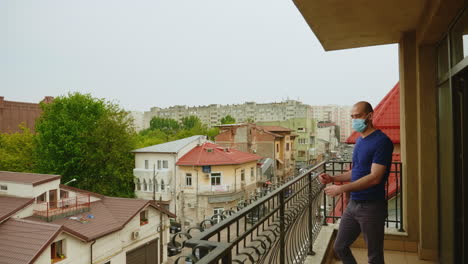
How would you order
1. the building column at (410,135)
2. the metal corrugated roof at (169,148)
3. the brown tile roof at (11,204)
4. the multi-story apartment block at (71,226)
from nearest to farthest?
the building column at (410,135) → the multi-story apartment block at (71,226) → the brown tile roof at (11,204) → the metal corrugated roof at (169,148)

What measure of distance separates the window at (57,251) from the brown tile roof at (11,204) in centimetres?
311

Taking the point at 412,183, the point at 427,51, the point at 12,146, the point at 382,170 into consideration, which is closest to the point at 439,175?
the point at 412,183

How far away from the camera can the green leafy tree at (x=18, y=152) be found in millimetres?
31094

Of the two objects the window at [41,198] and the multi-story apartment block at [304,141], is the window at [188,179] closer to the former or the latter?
the window at [41,198]

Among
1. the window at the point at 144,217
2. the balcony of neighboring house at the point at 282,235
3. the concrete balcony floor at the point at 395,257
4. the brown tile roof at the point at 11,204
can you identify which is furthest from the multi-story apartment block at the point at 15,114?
the concrete balcony floor at the point at 395,257

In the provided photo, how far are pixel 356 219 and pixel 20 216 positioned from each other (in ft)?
58.6

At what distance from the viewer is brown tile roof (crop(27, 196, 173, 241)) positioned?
48.3 ft

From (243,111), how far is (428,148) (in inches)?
3505

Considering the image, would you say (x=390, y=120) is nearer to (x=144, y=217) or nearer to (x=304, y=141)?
(x=144, y=217)

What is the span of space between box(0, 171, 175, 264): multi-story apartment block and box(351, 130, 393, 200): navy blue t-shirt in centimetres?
1284

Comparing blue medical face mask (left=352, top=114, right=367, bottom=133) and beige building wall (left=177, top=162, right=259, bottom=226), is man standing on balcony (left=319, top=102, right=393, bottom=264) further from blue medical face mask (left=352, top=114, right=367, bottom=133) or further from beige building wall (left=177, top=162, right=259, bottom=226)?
beige building wall (left=177, top=162, right=259, bottom=226)

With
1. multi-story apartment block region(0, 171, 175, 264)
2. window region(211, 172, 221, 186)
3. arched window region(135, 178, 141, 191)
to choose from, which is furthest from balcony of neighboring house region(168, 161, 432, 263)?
arched window region(135, 178, 141, 191)

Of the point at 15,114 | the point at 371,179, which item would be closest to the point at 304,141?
the point at 15,114

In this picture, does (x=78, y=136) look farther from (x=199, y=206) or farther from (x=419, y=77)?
(x=419, y=77)
